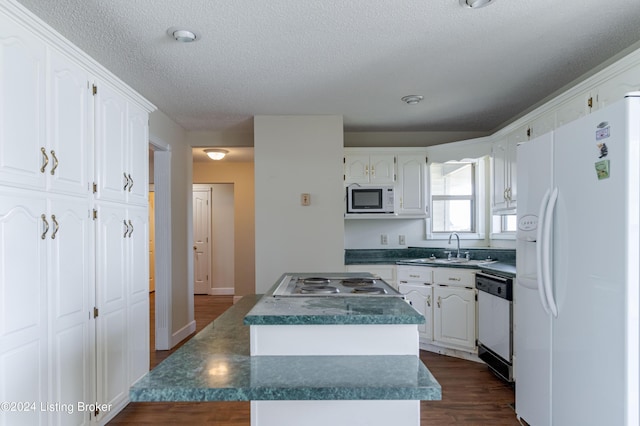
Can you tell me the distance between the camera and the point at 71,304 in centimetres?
218

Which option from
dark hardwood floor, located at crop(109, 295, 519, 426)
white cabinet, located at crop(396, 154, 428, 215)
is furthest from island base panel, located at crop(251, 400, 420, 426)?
white cabinet, located at crop(396, 154, 428, 215)

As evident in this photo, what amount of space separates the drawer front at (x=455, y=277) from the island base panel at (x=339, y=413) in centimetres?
247

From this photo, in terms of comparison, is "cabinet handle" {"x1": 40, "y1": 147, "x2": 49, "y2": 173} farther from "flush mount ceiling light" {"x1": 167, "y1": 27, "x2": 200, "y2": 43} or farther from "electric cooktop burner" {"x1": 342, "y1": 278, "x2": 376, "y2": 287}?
"electric cooktop burner" {"x1": 342, "y1": 278, "x2": 376, "y2": 287}

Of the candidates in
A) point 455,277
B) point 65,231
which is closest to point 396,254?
point 455,277

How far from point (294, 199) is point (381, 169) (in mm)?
1103

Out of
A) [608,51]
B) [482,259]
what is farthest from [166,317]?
[608,51]

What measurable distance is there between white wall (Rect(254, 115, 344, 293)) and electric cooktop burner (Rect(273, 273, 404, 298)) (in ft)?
5.31

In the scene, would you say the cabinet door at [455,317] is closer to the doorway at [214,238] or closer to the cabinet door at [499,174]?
the cabinet door at [499,174]

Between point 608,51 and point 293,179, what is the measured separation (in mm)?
2803

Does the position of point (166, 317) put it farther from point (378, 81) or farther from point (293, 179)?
point (378, 81)

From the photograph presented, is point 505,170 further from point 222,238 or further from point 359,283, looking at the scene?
point 222,238

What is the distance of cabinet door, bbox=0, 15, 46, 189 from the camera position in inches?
67.9

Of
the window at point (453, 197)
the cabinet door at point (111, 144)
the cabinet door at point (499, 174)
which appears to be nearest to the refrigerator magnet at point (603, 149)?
the cabinet door at point (499, 174)

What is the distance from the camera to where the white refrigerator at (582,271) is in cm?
161
